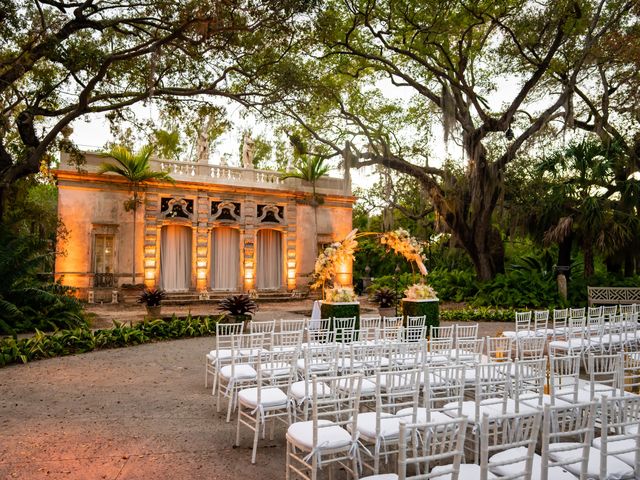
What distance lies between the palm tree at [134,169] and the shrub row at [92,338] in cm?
741

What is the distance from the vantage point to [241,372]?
5.63m

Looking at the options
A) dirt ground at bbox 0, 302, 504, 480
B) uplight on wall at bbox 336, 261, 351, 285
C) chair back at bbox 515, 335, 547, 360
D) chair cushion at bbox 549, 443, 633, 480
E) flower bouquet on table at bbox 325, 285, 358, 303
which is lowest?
dirt ground at bbox 0, 302, 504, 480

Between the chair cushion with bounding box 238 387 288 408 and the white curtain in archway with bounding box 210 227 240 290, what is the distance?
16.2 meters

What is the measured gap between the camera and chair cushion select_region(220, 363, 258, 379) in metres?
5.54

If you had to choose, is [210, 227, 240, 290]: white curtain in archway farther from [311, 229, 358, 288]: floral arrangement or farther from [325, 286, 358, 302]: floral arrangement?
[325, 286, 358, 302]: floral arrangement

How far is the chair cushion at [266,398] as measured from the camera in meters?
4.56

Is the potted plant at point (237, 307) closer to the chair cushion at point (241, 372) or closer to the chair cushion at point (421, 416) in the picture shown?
the chair cushion at point (241, 372)

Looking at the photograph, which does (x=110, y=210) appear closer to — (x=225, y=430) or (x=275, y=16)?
(x=275, y=16)

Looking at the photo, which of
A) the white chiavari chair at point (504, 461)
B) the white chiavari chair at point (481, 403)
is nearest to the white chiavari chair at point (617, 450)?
the white chiavari chair at point (504, 461)

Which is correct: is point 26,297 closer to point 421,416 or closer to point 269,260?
point 421,416

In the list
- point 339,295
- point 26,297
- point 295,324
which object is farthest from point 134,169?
point 295,324

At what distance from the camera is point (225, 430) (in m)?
5.12

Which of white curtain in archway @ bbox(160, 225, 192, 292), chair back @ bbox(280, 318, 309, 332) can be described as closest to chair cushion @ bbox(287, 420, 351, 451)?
chair back @ bbox(280, 318, 309, 332)

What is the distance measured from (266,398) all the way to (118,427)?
172 centimetres
